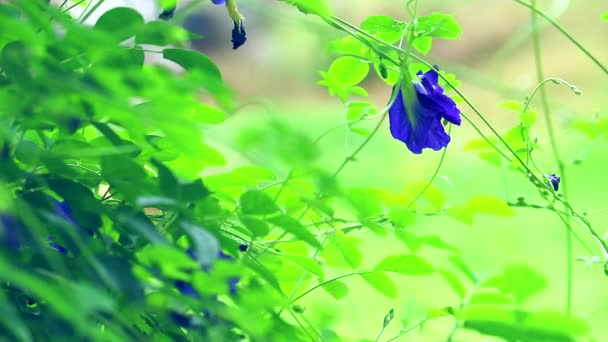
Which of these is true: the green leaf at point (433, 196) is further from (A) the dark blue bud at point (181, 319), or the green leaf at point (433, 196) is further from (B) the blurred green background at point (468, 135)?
(A) the dark blue bud at point (181, 319)

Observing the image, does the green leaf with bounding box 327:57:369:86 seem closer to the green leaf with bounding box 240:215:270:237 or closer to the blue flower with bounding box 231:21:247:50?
the blue flower with bounding box 231:21:247:50

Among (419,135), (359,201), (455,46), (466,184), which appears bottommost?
(359,201)

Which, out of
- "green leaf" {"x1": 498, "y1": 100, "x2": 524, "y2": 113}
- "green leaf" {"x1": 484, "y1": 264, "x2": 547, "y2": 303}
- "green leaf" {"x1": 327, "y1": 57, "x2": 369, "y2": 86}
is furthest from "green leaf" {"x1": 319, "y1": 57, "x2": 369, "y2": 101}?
"green leaf" {"x1": 484, "y1": 264, "x2": 547, "y2": 303}

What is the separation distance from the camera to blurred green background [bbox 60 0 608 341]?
256 centimetres

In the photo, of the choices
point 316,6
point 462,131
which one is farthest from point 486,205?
point 462,131

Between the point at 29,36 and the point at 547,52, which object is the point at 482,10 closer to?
the point at 547,52

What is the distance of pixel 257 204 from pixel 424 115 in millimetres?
239

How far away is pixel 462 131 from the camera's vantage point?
5.36m

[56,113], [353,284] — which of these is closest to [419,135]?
[56,113]

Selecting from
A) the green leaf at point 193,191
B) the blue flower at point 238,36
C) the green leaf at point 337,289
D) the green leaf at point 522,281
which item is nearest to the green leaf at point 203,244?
the green leaf at point 193,191

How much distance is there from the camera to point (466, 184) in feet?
14.3

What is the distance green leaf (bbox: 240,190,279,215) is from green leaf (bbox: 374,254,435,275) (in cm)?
13

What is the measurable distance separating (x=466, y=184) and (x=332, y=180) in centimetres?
403

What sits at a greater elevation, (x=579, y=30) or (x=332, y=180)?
(x=579, y=30)
